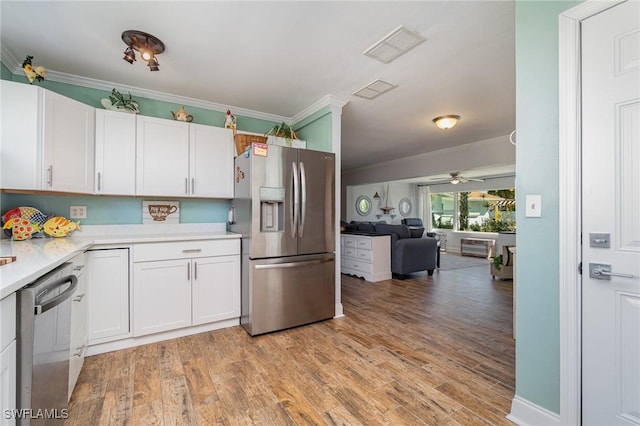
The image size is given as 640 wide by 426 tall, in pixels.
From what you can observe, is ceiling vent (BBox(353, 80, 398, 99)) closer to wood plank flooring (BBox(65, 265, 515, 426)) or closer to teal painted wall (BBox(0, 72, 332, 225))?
teal painted wall (BBox(0, 72, 332, 225))

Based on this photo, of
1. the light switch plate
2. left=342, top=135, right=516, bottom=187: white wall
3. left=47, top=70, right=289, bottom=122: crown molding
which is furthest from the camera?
left=342, top=135, right=516, bottom=187: white wall

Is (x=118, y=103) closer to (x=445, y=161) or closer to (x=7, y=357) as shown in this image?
(x=7, y=357)

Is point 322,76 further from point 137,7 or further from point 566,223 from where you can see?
point 566,223

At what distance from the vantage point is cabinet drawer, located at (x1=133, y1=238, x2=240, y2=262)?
2.42 meters

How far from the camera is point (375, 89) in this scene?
2.94 meters

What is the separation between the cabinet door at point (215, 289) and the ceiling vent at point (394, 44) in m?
2.28

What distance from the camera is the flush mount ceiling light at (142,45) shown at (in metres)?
2.02

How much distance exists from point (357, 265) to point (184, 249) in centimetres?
328

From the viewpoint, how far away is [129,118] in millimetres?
2646

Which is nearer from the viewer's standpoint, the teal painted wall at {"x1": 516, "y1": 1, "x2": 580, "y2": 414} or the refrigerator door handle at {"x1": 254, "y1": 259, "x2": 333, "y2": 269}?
the teal painted wall at {"x1": 516, "y1": 1, "x2": 580, "y2": 414}

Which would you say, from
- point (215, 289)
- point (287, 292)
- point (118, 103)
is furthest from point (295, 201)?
point (118, 103)

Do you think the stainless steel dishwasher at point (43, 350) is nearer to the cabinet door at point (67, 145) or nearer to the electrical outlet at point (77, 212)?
the cabinet door at point (67, 145)

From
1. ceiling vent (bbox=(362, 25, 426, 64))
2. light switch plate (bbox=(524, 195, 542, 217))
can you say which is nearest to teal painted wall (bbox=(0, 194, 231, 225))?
ceiling vent (bbox=(362, 25, 426, 64))

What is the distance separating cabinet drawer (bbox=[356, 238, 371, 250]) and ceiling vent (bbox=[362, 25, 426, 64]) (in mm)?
3139
